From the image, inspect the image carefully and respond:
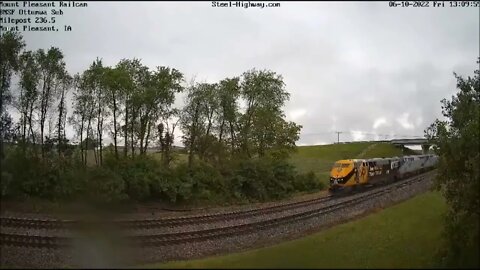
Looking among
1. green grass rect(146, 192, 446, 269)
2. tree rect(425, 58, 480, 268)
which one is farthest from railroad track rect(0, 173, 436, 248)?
tree rect(425, 58, 480, 268)

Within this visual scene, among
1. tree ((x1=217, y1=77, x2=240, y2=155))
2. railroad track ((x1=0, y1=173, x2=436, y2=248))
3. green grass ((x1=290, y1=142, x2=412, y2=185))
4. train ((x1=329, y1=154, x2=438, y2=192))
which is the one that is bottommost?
railroad track ((x1=0, y1=173, x2=436, y2=248))

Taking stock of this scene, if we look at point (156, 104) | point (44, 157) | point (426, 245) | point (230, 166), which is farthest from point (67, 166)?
point (426, 245)

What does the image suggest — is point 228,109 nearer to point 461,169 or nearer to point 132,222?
point 132,222

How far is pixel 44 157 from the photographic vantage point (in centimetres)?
3556

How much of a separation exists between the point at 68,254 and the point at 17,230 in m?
5.67

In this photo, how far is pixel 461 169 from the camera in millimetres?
19859

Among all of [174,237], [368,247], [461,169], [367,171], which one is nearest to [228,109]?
[367,171]

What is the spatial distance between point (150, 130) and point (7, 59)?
650 inches

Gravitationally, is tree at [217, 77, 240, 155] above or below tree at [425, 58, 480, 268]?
above

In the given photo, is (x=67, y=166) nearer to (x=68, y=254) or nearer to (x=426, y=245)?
(x=68, y=254)

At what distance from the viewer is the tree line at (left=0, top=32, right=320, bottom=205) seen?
115 feet

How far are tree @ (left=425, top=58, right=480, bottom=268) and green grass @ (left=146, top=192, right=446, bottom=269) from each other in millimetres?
1239

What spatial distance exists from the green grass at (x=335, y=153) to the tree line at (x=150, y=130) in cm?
1085

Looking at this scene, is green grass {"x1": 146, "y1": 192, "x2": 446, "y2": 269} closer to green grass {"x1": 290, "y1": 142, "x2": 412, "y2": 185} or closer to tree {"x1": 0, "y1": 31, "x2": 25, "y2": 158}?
tree {"x1": 0, "y1": 31, "x2": 25, "y2": 158}
